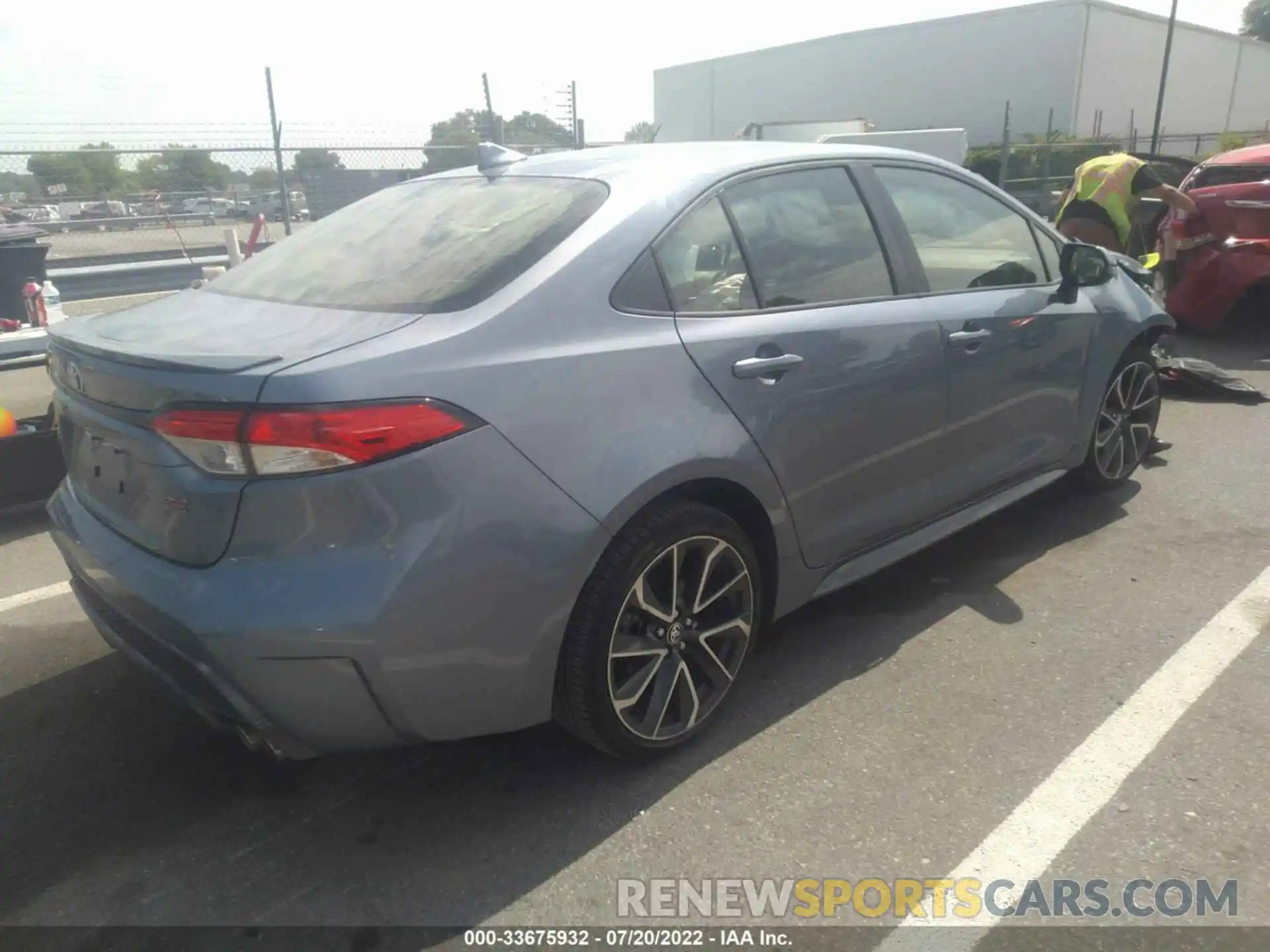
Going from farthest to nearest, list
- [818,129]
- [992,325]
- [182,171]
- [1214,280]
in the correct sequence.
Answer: [818,129], [182,171], [1214,280], [992,325]

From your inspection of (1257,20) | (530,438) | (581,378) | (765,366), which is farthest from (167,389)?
(1257,20)

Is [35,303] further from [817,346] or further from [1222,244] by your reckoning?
[1222,244]

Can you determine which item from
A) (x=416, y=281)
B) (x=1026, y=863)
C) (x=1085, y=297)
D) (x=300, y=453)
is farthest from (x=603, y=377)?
(x=1085, y=297)

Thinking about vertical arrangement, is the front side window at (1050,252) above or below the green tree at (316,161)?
below

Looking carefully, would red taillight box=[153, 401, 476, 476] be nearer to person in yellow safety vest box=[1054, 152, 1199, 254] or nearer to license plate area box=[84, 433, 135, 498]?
license plate area box=[84, 433, 135, 498]

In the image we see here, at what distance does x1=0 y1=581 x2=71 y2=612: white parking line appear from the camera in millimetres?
3867

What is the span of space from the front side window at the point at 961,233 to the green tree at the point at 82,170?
31.4ft

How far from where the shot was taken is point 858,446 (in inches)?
122

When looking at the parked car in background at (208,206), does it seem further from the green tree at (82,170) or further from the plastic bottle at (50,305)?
the plastic bottle at (50,305)

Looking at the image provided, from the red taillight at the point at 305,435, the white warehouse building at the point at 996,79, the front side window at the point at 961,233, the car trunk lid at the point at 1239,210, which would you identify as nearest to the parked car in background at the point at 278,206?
the car trunk lid at the point at 1239,210

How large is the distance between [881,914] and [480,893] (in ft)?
2.99

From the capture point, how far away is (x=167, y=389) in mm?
2189

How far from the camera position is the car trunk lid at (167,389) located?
7.05 feet

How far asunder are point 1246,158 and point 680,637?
7691 mm
